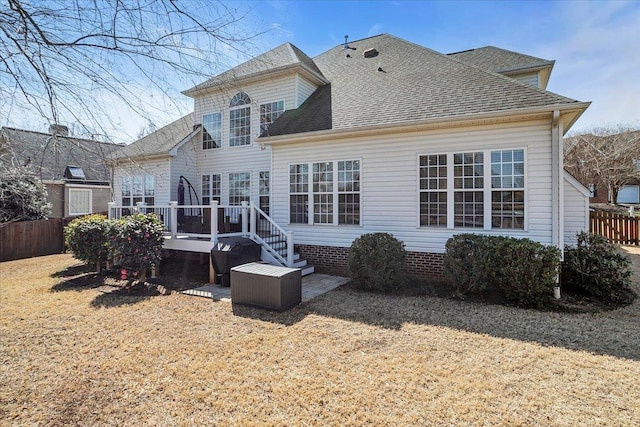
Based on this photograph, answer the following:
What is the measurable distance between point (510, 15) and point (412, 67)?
3243 millimetres

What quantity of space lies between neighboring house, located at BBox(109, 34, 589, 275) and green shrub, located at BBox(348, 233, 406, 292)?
Result: 104cm

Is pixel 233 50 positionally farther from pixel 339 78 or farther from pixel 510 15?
pixel 339 78

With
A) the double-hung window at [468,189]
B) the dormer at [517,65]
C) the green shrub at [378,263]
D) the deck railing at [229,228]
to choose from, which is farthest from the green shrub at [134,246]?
the dormer at [517,65]

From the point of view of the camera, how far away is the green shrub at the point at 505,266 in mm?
6266

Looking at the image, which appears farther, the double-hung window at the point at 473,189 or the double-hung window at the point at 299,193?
the double-hung window at the point at 299,193

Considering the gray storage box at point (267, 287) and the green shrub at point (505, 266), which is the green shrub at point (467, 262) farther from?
the gray storage box at point (267, 287)

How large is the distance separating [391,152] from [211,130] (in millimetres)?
7773

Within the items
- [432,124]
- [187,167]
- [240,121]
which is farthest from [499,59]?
[187,167]

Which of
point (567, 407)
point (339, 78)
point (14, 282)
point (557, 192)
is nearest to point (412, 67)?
point (339, 78)

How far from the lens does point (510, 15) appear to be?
7938mm

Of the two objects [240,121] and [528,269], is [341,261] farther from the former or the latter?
[240,121]

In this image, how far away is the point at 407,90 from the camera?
954 cm

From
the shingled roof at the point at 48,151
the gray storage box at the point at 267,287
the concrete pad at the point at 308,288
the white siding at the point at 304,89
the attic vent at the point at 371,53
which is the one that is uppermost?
the attic vent at the point at 371,53

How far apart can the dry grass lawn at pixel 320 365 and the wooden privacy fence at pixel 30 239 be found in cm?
879
